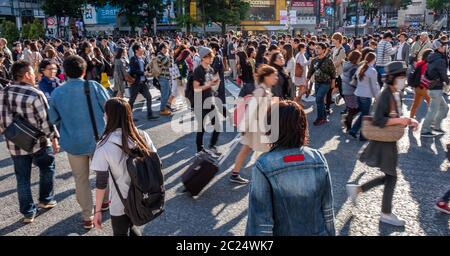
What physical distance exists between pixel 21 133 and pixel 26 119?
0.20 m

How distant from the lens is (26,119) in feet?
14.9

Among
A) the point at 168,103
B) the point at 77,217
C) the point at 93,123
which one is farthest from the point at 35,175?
the point at 168,103

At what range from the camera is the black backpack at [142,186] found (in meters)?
2.97

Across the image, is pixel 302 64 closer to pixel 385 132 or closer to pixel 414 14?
pixel 385 132

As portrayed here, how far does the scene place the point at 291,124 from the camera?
2285 mm

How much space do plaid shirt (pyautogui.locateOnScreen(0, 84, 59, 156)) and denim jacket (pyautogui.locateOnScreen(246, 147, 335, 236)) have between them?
3301 millimetres

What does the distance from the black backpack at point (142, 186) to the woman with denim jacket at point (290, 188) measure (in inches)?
40.9

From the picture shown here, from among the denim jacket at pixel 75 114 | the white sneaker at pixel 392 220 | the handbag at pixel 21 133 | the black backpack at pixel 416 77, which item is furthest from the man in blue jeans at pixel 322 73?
the handbag at pixel 21 133

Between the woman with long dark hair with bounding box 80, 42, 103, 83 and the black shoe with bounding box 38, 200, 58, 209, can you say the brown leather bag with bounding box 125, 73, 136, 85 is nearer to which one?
the woman with long dark hair with bounding box 80, 42, 103, 83

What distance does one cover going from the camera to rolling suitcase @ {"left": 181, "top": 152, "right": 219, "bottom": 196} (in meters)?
5.36

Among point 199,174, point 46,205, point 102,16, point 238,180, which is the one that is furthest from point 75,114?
point 102,16
